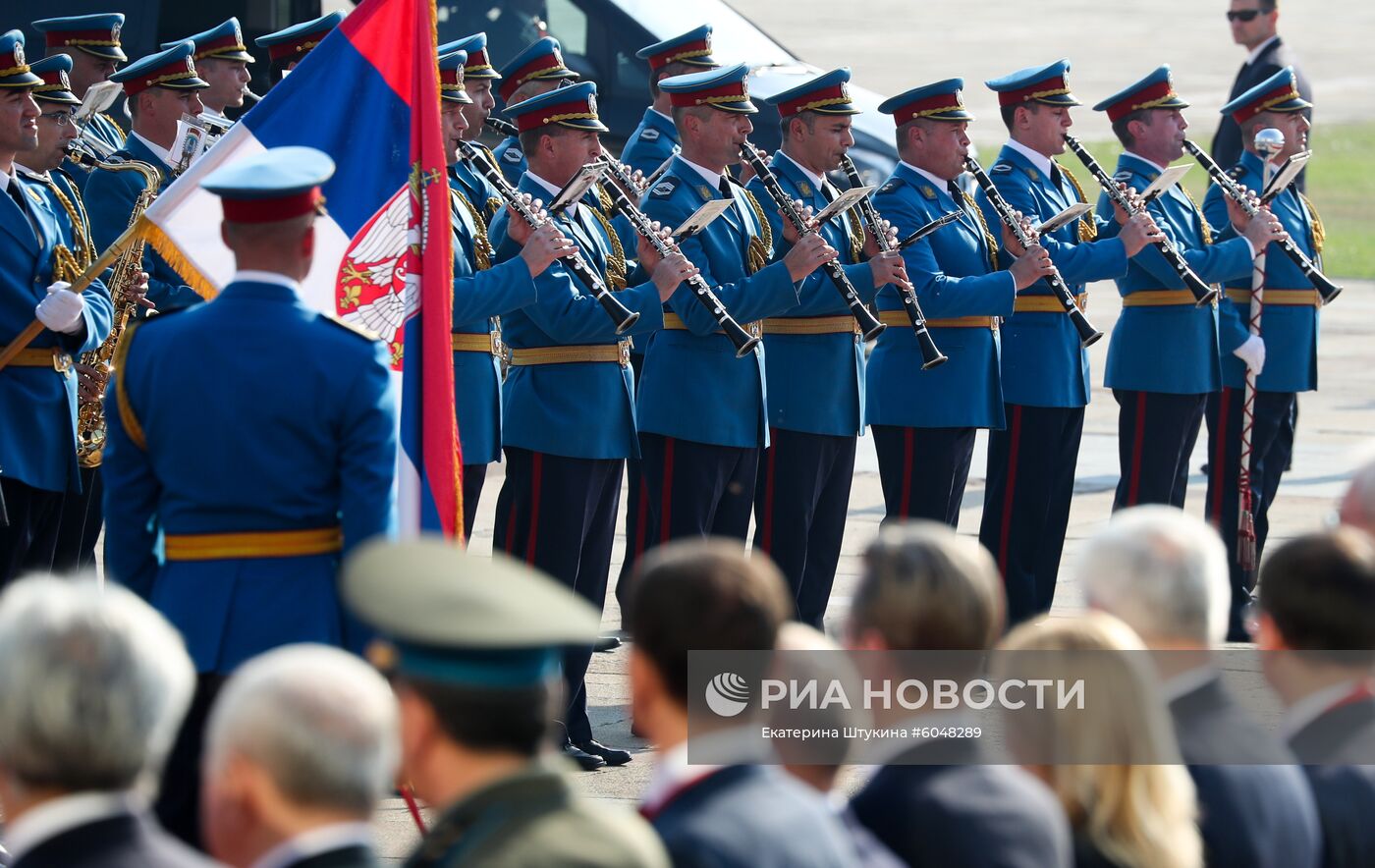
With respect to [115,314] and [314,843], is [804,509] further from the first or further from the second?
[314,843]

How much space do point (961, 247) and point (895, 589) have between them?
4.46 m

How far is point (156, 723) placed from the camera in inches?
109

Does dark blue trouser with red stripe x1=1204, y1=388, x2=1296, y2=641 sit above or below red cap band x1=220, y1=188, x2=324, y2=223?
below

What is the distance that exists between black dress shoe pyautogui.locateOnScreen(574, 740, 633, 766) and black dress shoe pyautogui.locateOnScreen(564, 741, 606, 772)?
0.01 meters

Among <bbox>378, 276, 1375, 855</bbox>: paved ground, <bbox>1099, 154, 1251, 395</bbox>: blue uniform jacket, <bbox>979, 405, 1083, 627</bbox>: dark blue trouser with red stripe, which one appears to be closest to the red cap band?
<bbox>378, 276, 1375, 855</bbox>: paved ground

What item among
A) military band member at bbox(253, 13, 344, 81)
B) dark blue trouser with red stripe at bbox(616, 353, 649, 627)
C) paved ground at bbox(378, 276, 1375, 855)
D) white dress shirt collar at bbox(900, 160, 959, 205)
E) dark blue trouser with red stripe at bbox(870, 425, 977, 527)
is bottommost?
paved ground at bbox(378, 276, 1375, 855)

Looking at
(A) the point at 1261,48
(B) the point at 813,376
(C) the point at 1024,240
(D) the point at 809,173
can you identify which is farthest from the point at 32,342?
(A) the point at 1261,48

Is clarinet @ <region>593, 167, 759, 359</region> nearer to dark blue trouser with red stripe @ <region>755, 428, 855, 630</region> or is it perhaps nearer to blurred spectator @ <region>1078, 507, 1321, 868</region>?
dark blue trouser with red stripe @ <region>755, 428, 855, 630</region>

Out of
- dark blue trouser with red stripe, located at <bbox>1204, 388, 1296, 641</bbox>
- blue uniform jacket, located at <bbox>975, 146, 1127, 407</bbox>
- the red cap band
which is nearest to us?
the red cap band

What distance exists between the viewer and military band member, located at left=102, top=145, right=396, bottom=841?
14.0ft

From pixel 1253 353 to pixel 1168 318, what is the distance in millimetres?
487

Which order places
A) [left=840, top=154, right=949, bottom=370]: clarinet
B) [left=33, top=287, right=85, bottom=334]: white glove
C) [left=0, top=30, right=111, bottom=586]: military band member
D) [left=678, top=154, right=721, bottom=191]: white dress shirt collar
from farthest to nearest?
1. [left=840, top=154, right=949, bottom=370]: clarinet
2. [left=678, top=154, right=721, bottom=191]: white dress shirt collar
3. [left=0, top=30, right=111, bottom=586]: military band member
4. [left=33, top=287, right=85, bottom=334]: white glove

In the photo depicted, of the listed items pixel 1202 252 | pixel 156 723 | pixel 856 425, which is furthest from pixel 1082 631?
pixel 1202 252

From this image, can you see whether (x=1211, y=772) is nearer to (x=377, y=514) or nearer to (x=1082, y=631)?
(x=1082, y=631)
